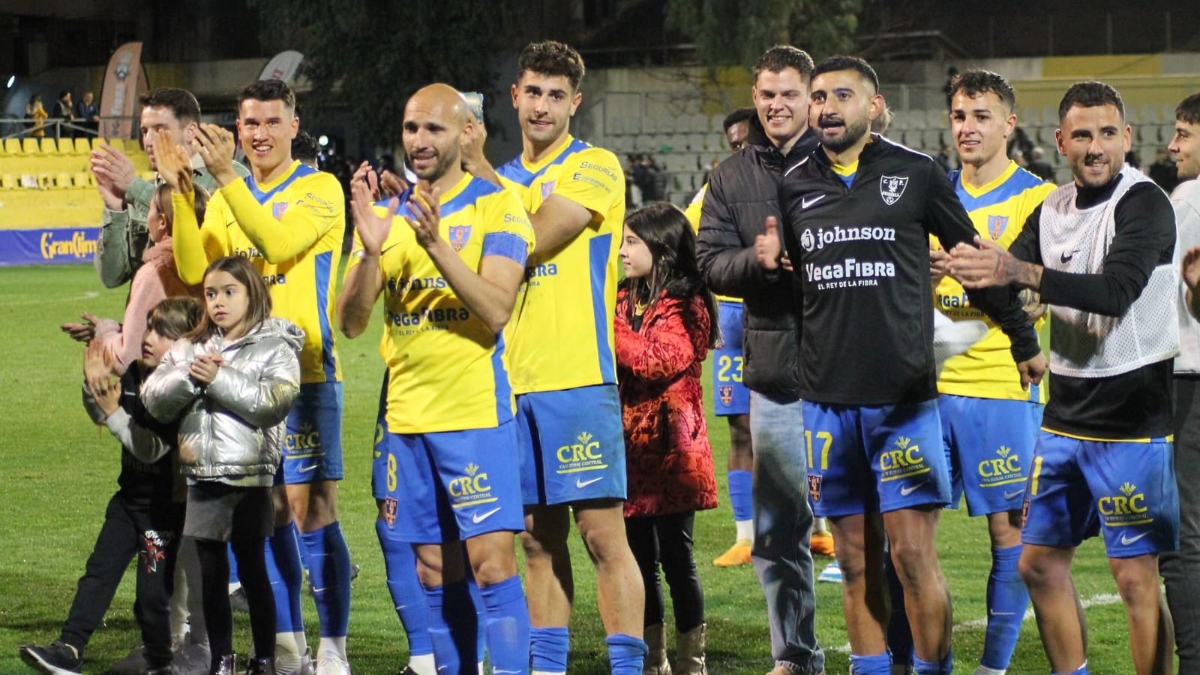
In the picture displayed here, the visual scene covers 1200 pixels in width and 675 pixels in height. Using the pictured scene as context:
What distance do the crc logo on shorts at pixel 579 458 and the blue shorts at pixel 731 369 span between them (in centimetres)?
232

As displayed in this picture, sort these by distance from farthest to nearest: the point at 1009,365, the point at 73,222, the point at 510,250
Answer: the point at 73,222
the point at 1009,365
the point at 510,250

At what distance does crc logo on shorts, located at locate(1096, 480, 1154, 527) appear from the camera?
15.5ft

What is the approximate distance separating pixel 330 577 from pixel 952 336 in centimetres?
246

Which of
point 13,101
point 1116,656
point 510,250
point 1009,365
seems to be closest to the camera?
point 510,250

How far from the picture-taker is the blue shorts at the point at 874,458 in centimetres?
479

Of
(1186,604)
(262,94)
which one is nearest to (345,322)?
(262,94)

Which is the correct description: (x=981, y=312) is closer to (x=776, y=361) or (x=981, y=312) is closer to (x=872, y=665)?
(x=776, y=361)

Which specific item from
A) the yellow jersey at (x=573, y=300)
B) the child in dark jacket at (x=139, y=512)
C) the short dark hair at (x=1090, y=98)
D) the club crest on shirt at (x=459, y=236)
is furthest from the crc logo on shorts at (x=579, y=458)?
the short dark hair at (x=1090, y=98)

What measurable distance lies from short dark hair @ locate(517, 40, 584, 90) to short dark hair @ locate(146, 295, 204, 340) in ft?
4.97

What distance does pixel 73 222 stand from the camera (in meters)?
31.8

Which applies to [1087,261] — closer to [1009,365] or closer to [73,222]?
[1009,365]

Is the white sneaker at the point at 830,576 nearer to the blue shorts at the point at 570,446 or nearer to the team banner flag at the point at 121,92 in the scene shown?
the blue shorts at the point at 570,446

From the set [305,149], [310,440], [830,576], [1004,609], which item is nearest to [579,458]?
[310,440]

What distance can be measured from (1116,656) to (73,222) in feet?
95.5
